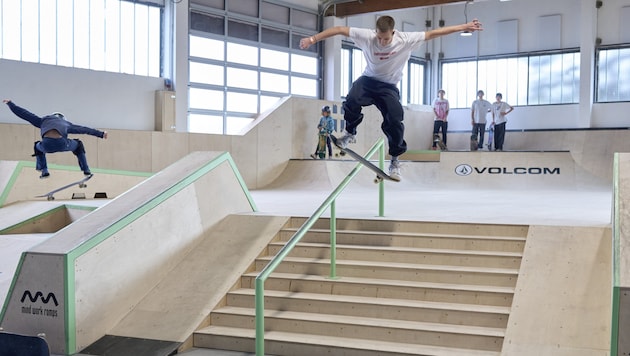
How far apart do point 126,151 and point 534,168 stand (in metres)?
9.44

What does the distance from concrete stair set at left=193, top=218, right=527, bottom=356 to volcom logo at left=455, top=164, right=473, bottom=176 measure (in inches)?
378

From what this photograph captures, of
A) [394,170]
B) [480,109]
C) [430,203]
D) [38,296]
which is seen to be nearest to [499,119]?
[480,109]

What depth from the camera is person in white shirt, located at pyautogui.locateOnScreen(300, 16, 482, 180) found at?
6.78 meters

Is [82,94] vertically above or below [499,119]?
above

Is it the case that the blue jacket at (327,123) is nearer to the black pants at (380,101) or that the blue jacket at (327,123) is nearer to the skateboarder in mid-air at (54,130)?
the skateboarder in mid-air at (54,130)

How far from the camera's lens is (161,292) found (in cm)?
639

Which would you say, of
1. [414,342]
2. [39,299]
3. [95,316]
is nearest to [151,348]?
[95,316]

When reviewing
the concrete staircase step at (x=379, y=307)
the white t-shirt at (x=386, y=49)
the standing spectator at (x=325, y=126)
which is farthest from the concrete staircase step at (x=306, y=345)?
the standing spectator at (x=325, y=126)

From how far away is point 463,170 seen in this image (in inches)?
642

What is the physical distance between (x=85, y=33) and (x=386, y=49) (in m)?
11.1

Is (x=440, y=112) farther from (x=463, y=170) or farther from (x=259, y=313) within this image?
(x=259, y=313)

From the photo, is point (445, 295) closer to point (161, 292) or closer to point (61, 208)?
point (161, 292)

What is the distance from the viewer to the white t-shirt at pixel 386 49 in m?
6.96

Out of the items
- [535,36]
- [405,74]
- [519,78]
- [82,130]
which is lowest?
[82,130]
